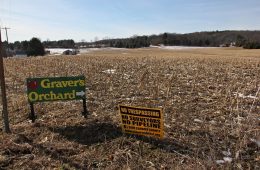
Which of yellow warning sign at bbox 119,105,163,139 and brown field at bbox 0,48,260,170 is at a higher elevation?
yellow warning sign at bbox 119,105,163,139

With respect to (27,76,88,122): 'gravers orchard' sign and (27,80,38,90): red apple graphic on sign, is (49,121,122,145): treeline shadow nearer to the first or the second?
(27,76,88,122): 'gravers orchard' sign

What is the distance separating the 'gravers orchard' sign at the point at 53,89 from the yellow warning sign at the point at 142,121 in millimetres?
1647

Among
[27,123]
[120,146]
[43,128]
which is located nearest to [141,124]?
[120,146]

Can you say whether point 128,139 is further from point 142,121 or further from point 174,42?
point 174,42

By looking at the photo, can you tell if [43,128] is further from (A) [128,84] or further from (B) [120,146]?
(A) [128,84]

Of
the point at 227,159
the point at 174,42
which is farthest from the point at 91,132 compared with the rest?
the point at 174,42

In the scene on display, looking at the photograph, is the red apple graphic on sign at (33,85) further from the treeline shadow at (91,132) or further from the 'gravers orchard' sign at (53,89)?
the treeline shadow at (91,132)

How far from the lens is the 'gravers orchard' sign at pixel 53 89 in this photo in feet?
Answer: 22.5

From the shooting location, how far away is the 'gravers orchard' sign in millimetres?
6855

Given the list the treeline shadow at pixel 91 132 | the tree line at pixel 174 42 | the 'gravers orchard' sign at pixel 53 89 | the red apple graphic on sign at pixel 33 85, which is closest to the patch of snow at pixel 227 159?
the treeline shadow at pixel 91 132

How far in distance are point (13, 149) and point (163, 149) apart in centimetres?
247

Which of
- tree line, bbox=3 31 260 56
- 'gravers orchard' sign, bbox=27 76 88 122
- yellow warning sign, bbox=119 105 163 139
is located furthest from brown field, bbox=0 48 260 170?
tree line, bbox=3 31 260 56

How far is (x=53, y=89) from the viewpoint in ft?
22.7

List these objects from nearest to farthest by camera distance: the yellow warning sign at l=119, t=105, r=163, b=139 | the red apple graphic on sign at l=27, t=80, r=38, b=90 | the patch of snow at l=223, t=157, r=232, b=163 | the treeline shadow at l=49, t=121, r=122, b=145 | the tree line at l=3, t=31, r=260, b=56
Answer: the patch of snow at l=223, t=157, r=232, b=163 < the yellow warning sign at l=119, t=105, r=163, b=139 < the treeline shadow at l=49, t=121, r=122, b=145 < the red apple graphic on sign at l=27, t=80, r=38, b=90 < the tree line at l=3, t=31, r=260, b=56
